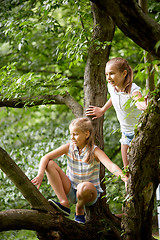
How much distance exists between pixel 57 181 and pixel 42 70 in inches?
145

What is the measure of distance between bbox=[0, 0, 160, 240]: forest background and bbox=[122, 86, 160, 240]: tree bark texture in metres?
1.05

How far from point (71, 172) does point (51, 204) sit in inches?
17.3

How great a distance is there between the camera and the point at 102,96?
3361mm

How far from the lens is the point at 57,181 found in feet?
9.37

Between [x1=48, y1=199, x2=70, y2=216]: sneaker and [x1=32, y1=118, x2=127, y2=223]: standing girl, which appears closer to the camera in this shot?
[x1=48, y1=199, x2=70, y2=216]: sneaker

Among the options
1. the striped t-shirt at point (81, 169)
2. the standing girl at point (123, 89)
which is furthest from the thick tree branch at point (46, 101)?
the striped t-shirt at point (81, 169)

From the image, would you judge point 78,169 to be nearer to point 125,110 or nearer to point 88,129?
point 88,129

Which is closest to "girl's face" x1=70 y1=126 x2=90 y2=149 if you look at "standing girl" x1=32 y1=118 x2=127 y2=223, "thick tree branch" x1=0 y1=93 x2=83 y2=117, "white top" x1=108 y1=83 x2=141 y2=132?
"standing girl" x1=32 y1=118 x2=127 y2=223

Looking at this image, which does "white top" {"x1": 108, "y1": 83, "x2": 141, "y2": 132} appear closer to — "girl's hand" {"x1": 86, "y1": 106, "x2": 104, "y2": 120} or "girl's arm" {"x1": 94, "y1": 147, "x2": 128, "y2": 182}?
"girl's hand" {"x1": 86, "y1": 106, "x2": 104, "y2": 120}

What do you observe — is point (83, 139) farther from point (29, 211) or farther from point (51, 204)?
point (29, 211)

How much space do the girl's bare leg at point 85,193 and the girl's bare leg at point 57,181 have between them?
0.13 m

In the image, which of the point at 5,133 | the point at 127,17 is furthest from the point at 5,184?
the point at 127,17

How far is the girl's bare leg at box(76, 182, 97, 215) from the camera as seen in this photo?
274 cm

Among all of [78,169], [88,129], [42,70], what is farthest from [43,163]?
[42,70]
